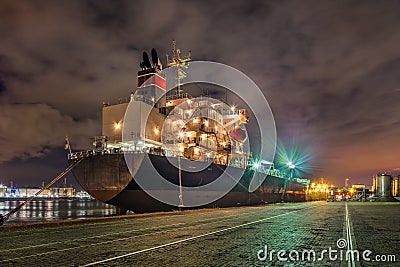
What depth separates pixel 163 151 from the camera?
28.1 meters

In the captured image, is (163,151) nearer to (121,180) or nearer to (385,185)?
(121,180)

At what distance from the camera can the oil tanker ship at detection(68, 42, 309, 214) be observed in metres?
25.5

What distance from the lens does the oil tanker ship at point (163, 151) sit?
1003 inches

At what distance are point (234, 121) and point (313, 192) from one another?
2159 inches

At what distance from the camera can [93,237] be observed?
1098cm

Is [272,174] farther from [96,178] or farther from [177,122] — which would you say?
[96,178]

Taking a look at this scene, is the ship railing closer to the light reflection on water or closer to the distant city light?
the distant city light

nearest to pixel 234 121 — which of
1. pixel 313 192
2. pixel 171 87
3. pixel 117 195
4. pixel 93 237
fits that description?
pixel 171 87

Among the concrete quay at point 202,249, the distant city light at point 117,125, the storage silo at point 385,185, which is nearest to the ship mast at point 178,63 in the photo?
the distant city light at point 117,125

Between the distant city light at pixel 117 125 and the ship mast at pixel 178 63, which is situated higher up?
the ship mast at pixel 178 63

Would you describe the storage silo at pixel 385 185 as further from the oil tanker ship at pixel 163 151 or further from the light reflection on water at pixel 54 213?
the light reflection on water at pixel 54 213

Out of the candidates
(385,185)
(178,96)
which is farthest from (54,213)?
(385,185)

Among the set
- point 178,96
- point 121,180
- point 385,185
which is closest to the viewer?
point 121,180

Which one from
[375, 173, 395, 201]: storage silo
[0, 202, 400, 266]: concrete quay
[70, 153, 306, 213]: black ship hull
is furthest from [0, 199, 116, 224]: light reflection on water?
[375, 173, 395, 201]: storage silo
